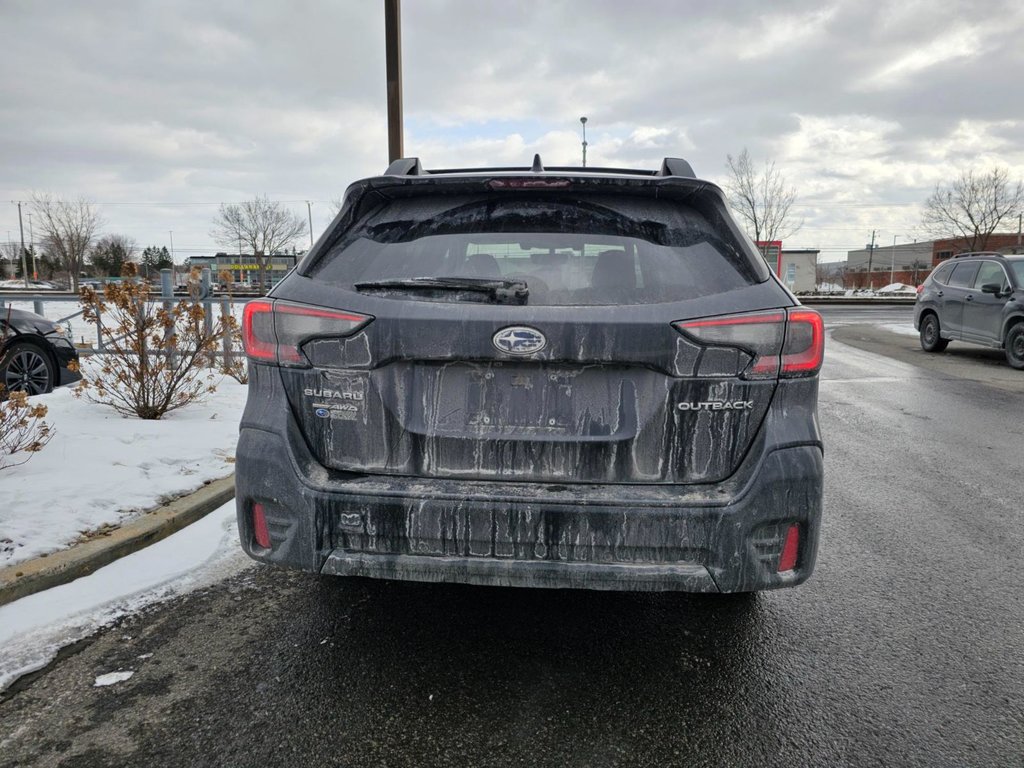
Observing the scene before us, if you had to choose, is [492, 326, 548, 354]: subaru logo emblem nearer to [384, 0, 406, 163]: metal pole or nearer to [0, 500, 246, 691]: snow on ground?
[0, 500, 246, 691]: snow on ground

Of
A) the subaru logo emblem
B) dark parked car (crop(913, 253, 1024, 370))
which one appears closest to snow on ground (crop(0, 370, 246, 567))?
the subaru logo emblem

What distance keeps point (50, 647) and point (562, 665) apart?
1.96 metres

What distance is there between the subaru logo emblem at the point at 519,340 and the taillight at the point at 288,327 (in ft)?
1.42

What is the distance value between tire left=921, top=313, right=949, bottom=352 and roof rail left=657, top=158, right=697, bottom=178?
13105mm

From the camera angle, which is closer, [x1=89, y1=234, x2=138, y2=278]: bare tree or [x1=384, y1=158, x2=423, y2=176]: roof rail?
[x1=384, y1=158, x2=423, y2=176]: roof rail

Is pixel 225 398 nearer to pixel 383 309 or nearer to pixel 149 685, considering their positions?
pixel 149 685

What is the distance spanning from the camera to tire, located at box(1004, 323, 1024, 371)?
11.1 meters

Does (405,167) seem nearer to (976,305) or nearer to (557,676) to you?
(557,676)

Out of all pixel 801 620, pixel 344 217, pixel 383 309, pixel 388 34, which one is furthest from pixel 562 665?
pixel 388 34

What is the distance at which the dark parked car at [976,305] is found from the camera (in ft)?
37.1

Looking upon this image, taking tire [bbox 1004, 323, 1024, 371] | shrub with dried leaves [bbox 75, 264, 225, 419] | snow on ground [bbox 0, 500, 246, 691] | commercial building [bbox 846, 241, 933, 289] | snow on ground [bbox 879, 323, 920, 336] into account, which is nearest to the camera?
snow on ground [bbox 0, 500, 246, 691]

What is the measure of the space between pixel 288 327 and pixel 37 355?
6.54 m

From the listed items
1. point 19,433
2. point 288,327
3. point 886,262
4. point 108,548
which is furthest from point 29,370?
point 886,262

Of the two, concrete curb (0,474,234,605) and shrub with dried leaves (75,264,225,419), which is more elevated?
shrub with dried leaves (75,264,225,419)
